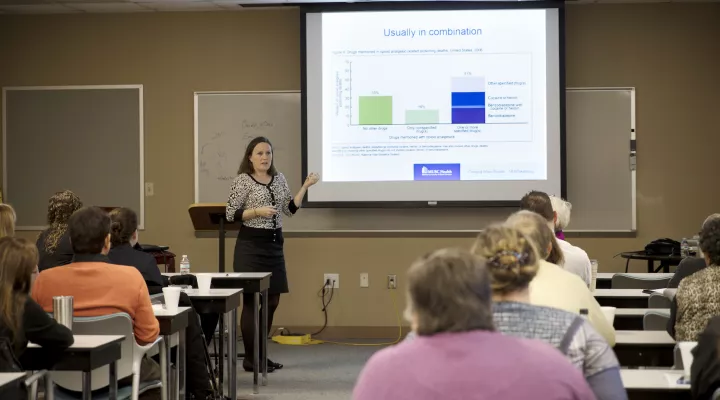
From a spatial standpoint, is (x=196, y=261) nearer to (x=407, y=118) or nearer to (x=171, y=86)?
(x=171, y=86)

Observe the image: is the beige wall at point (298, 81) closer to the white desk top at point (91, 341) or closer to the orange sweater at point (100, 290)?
the orange sweater at point (100, 290)

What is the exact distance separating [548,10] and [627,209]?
175 cm

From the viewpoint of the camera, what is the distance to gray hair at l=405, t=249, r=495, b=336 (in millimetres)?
1686

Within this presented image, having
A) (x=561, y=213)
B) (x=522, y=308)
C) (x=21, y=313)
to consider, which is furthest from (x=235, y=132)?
(x=522, y=308)

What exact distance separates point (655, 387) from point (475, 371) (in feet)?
3.84

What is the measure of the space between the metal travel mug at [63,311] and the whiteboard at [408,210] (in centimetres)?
459

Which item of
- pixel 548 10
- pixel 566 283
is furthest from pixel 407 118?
pixel 566 283

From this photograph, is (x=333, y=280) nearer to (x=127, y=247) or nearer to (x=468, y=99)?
(x=468, y=99)

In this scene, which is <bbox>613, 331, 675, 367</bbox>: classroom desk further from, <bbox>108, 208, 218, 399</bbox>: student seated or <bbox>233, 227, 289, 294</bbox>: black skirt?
<bbox>233, 227, 289, 294</bbox>: black skirt

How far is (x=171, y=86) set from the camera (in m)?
8.08

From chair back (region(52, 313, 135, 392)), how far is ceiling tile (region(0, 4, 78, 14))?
16.4 ft

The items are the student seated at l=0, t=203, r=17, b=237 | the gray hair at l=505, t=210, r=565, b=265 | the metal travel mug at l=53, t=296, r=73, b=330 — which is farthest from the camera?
the student seated at l=0, t=203, r=17, b=237

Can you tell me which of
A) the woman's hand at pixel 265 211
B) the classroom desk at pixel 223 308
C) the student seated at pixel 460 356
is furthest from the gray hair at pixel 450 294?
the woman's hand at pixel 265 211

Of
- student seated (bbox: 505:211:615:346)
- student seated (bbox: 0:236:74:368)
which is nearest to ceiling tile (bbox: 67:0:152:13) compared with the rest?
student seated (bbox: 0:236:74:368)
